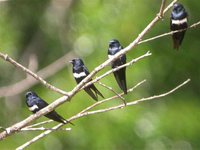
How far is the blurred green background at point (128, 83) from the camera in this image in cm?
434

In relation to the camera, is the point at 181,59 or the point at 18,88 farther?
the point at 181,59

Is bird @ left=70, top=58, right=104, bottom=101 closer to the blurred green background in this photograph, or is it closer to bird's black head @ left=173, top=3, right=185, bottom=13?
bird's black head @ left=173, top=3, right=185, bottom=13

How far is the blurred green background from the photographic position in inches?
171

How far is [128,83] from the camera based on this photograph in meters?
4.30

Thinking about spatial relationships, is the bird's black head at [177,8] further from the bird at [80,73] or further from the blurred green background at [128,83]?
the blurred green background at [128,83]

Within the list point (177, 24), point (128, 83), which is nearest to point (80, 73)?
point (177, 24)

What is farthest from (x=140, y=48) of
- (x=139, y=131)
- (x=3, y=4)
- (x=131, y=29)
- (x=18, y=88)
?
(x=3, y=4)

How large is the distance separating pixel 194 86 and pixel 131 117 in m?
0.86

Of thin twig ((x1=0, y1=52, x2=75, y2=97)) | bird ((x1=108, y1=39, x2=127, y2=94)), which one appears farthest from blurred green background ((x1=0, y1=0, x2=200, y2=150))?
bird ((x1=108, y1=39, x2=127, y2=94))

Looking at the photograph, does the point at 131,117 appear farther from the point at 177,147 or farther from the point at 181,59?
the point at 181,59

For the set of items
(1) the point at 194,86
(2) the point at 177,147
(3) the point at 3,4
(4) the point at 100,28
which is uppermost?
(3) the point at 3,4

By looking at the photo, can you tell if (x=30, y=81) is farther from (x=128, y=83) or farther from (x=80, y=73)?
(x=80, y=73)

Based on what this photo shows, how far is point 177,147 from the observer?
4.59 m

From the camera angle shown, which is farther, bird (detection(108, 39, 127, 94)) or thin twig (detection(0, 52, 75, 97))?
thin twig (detection(0, 52, 75, 97))
